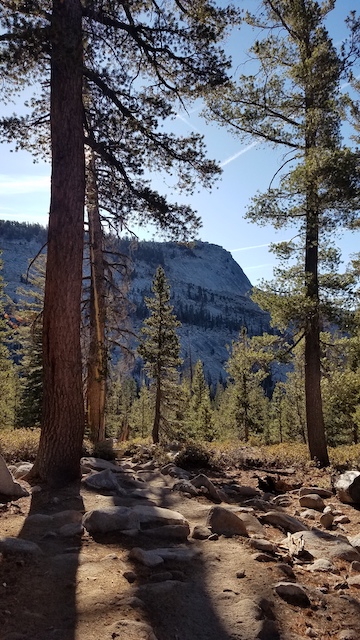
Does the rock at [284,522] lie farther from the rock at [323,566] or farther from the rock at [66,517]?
the rock at [66,517]

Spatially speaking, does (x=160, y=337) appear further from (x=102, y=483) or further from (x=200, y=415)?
(x=200, y=415)

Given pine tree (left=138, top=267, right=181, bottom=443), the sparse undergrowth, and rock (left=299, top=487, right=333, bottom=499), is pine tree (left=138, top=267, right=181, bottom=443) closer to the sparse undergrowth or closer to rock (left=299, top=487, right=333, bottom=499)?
the sparse undergrowth

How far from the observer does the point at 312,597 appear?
124 inches

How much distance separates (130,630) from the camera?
246cm

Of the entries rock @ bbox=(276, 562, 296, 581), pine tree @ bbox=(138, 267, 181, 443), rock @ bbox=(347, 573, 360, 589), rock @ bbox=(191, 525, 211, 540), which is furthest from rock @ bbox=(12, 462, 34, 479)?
pine tree @ bbox=(138, 267, 181, 443)

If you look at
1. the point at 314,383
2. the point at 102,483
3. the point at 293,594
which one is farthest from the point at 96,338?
the point at 293,594

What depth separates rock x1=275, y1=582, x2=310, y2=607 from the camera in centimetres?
306

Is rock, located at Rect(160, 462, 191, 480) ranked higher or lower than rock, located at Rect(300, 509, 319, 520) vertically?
higher

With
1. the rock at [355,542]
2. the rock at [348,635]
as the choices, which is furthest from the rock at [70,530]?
the rock at [355,542]

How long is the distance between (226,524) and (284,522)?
1036 millimetres

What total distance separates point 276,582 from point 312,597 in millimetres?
264

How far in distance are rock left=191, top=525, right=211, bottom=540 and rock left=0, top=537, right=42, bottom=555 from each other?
148cm

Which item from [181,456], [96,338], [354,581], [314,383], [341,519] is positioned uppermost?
[96,338]

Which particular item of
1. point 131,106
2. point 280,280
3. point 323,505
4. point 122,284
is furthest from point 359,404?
point 131,106
